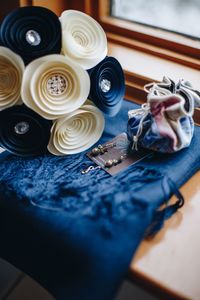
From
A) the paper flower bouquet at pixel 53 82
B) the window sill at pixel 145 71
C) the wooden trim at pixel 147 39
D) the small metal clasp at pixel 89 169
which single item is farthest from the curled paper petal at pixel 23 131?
the wooden trim at pixel 147 39

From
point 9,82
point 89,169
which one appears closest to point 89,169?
point 89,169

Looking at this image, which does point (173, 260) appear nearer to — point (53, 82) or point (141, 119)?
point (141, 119)

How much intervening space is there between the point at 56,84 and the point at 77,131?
0.12 meters

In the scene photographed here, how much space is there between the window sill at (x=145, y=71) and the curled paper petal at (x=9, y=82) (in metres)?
0.33

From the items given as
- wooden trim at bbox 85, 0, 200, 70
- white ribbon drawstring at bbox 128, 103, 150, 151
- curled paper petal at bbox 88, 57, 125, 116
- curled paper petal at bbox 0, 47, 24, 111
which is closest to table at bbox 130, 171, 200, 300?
white ribbon drawstring at bbox 128, 103, 150, 151

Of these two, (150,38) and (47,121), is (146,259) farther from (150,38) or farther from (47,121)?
(150,38)

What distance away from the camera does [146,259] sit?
644 millimetres

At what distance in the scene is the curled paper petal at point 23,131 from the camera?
77cm

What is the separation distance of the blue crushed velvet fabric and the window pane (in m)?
0.42

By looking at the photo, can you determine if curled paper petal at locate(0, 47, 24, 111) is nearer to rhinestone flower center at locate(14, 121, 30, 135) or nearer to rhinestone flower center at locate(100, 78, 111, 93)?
rhinestone flower center at locate(14, 121, 30, 135)

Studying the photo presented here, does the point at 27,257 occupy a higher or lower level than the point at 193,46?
lower

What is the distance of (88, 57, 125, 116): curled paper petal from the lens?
0.80m

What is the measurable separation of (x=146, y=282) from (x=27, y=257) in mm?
243

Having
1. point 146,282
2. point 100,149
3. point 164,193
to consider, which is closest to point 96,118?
point 100,149
